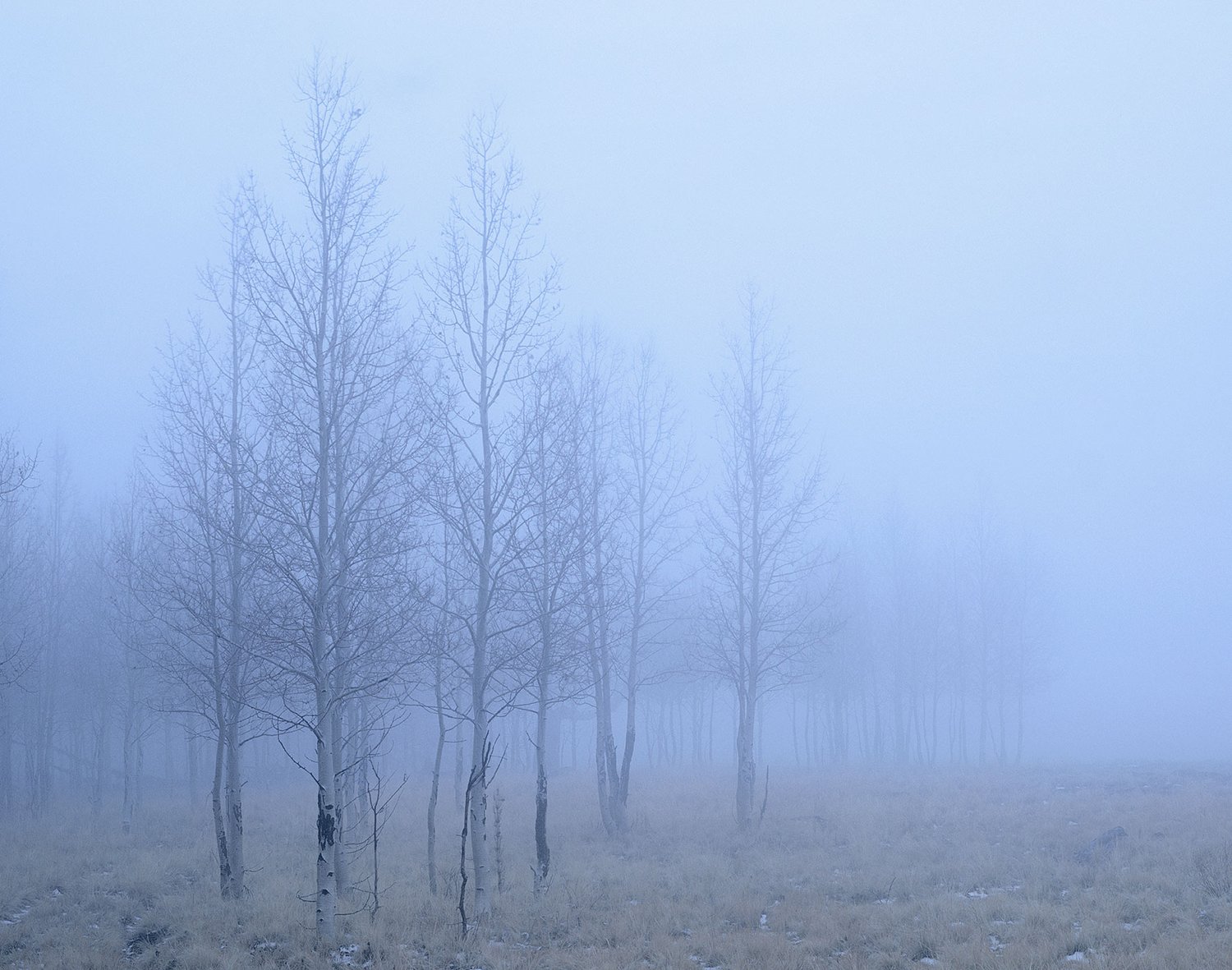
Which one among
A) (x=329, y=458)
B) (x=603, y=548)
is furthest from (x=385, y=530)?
(x=603, y=548)

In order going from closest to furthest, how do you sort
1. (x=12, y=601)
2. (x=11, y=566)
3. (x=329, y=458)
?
(x=329, y=458)
(x=11, y=566)
(x=12, y=601)

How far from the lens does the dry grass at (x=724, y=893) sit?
9.97m

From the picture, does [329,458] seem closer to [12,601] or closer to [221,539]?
[221,539]

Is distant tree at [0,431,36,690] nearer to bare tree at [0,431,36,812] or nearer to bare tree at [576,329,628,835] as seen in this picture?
bare tree at [0,431,36,812]

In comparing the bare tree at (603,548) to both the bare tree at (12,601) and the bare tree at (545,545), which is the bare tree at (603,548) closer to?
the bare tree at (545,545)

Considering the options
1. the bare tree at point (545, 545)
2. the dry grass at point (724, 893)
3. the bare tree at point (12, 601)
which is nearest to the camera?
the dry grass at point (724, 893)

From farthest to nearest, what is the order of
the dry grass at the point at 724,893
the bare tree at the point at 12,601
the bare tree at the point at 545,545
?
the bare tree at the point at 12,601 → the bare tree at the point at 545,545 → the dry grass at the point at 724,893

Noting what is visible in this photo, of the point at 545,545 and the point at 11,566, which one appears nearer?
the point at 545,545

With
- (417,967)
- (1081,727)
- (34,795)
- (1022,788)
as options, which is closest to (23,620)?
(34,795)

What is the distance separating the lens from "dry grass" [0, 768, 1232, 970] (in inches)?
392

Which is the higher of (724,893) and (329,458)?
(329,458)

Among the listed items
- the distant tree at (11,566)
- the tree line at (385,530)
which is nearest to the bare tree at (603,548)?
the tree line at (385,530)

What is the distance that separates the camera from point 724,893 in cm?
1358

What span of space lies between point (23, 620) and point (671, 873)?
75.5 feet
